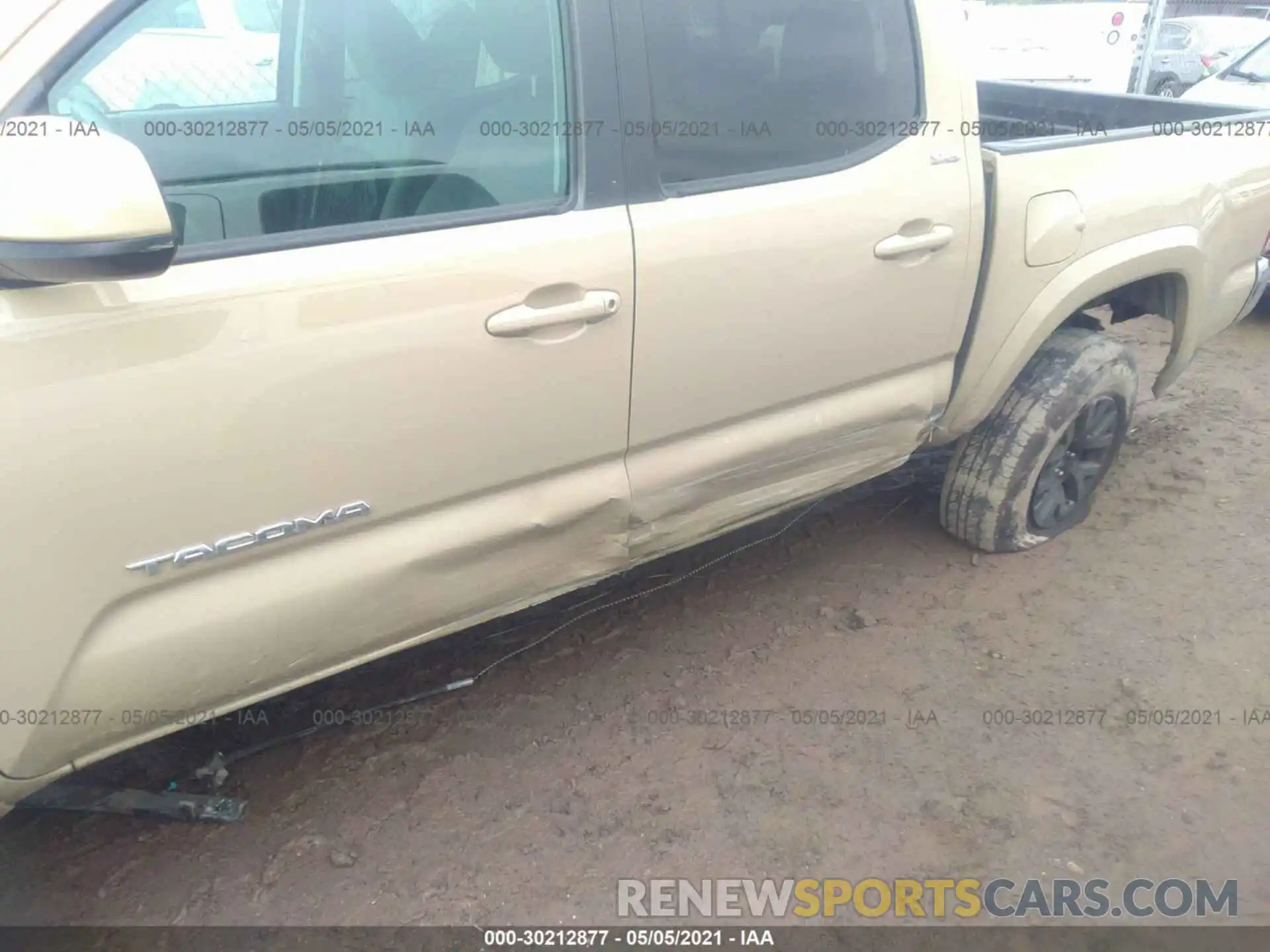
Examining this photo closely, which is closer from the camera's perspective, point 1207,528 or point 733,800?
point 733,800

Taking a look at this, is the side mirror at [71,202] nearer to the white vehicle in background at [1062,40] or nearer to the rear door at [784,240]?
the rear door at [784,240]

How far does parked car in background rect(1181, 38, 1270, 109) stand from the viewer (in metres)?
6.75

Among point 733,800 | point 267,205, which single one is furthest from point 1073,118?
point 267,205

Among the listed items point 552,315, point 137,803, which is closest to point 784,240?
point 552,315

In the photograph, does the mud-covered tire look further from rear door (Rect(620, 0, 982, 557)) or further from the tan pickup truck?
rear door (Rect(620, 0, 982, 557))

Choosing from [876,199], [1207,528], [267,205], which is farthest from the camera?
[1207,528]

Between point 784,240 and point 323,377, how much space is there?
1.09 m

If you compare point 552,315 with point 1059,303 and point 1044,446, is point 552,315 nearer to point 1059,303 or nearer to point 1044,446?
point 1059,303

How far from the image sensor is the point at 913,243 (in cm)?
244

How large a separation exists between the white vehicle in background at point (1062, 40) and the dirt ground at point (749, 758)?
7796 millimetres

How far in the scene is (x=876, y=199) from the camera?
238cm

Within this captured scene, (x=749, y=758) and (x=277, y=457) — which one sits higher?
(x=277, y=457)

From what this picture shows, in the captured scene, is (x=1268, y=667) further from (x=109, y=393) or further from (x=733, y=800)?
(x=109, y=393)

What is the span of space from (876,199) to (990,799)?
58.6 inches
